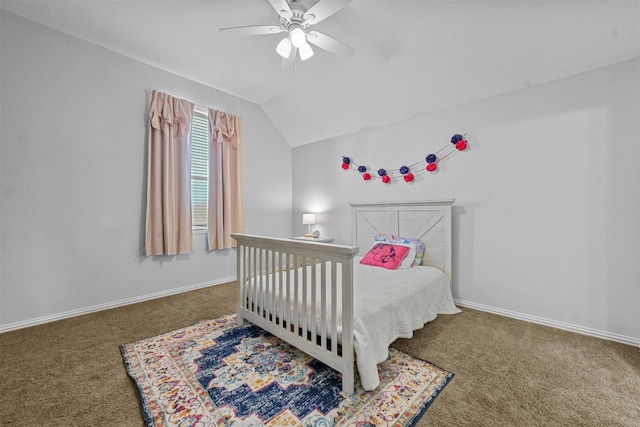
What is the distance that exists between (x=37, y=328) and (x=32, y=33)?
2.69 m

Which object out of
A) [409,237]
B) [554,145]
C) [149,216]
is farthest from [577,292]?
[149,216]

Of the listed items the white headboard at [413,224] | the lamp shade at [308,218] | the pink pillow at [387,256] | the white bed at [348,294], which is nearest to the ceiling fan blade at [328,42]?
the white bed at [348,294]

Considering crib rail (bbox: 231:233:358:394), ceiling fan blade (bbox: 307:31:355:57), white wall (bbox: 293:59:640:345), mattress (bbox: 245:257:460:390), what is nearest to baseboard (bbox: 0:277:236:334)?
crib rail (bbox: 231:233:358:394)

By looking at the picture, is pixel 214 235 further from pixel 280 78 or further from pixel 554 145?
pixel 554 145

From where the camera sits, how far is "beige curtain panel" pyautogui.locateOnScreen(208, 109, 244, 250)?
12.1 ft

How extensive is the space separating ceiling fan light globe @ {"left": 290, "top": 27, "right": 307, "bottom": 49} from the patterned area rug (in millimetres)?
2343

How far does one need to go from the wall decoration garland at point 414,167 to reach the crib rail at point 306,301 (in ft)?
6.12

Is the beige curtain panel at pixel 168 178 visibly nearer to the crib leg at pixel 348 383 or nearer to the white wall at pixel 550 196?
the crib leg at pixel 348 383

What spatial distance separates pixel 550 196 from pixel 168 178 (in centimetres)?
401

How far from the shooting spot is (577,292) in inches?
90.7

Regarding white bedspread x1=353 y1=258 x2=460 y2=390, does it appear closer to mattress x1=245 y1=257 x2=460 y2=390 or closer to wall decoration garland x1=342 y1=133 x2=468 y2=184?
mattress x1=245 y1=257 x2=460 y2=390

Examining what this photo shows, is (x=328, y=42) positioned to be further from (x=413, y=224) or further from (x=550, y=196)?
(x=550, y=196)

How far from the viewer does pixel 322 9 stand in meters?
1.84

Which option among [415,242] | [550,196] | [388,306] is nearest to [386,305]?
[388,306]
